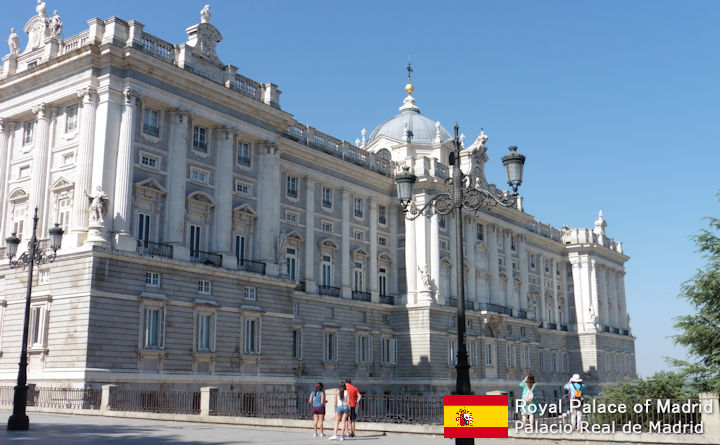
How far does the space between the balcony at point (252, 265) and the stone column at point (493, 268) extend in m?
28.8

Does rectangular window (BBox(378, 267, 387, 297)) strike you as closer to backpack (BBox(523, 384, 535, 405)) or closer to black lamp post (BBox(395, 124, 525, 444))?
backpack (BBox(523, 384, 535, 405))

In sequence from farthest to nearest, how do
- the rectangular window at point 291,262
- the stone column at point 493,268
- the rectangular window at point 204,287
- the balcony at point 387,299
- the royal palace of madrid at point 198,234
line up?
the stone column at point 493,268
the balcony at point 387,299
the rectangular window at point 291,262
the rectangular window at point 204,287
the royal palace of madrid at point 198,234

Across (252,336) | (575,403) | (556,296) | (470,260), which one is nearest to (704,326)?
(575,403)

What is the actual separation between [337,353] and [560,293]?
42902mm

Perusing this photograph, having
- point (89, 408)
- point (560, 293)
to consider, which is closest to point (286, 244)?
point (89, 408)

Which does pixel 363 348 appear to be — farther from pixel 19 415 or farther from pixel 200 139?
pixel 19 415

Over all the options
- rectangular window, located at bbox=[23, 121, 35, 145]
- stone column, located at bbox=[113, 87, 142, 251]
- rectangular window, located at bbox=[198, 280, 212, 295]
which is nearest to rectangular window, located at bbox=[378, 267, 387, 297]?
rectangular window, located at bbox=[198, 280, 212, 295]

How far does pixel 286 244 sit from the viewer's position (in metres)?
47.7

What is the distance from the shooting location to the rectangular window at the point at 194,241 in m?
38.2

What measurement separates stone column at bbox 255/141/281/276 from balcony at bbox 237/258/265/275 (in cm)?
32

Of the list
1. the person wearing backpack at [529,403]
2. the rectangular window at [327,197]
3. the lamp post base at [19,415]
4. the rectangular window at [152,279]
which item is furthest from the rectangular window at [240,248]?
the person wearing backpack at [529,403]

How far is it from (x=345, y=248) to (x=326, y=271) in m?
2.45

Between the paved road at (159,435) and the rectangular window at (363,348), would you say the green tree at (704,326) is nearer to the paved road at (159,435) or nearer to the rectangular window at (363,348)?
the paved road at (159,435)

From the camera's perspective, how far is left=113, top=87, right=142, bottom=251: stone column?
111 feet
